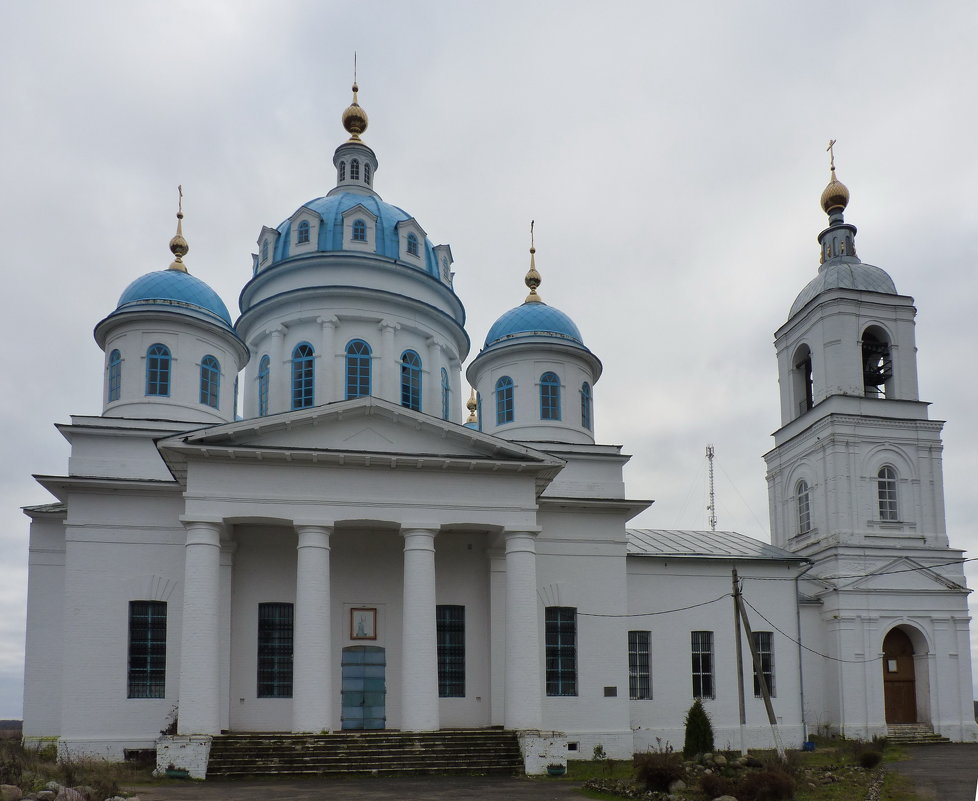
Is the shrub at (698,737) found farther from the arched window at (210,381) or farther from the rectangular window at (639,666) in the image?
the arched window at (210,381)

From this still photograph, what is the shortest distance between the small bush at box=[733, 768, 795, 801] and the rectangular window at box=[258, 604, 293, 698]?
38.9ft

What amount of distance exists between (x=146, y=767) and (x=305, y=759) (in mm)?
3594

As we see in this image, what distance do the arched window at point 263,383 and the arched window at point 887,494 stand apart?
19017 millimetres

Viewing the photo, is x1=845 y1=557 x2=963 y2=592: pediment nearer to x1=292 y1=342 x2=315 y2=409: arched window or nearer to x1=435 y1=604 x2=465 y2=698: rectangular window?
x1=435 y1=604 x2=465 y2=698: rectangular window

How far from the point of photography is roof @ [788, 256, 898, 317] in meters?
35.0

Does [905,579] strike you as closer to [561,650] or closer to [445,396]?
[561,650]

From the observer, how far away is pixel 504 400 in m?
30.5

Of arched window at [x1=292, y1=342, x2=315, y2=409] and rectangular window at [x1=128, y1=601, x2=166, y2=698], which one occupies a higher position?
arched window at [x1=292, y1=342, x2=315, y2=409]

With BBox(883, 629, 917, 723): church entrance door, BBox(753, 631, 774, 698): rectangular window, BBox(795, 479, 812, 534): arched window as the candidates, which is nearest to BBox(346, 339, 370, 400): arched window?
BBox(753, 631, 774, 698): rectangular window

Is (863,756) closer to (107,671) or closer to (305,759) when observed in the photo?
(305,759)

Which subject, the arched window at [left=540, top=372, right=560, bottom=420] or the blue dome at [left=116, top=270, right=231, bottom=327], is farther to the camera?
the arched window at [left=540, top=372, right=560, bottom=420]

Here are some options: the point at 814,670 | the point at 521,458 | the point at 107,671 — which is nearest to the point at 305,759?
the point at 107,671

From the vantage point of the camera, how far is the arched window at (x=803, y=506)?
34438mm

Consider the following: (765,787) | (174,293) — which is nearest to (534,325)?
(174,293)
